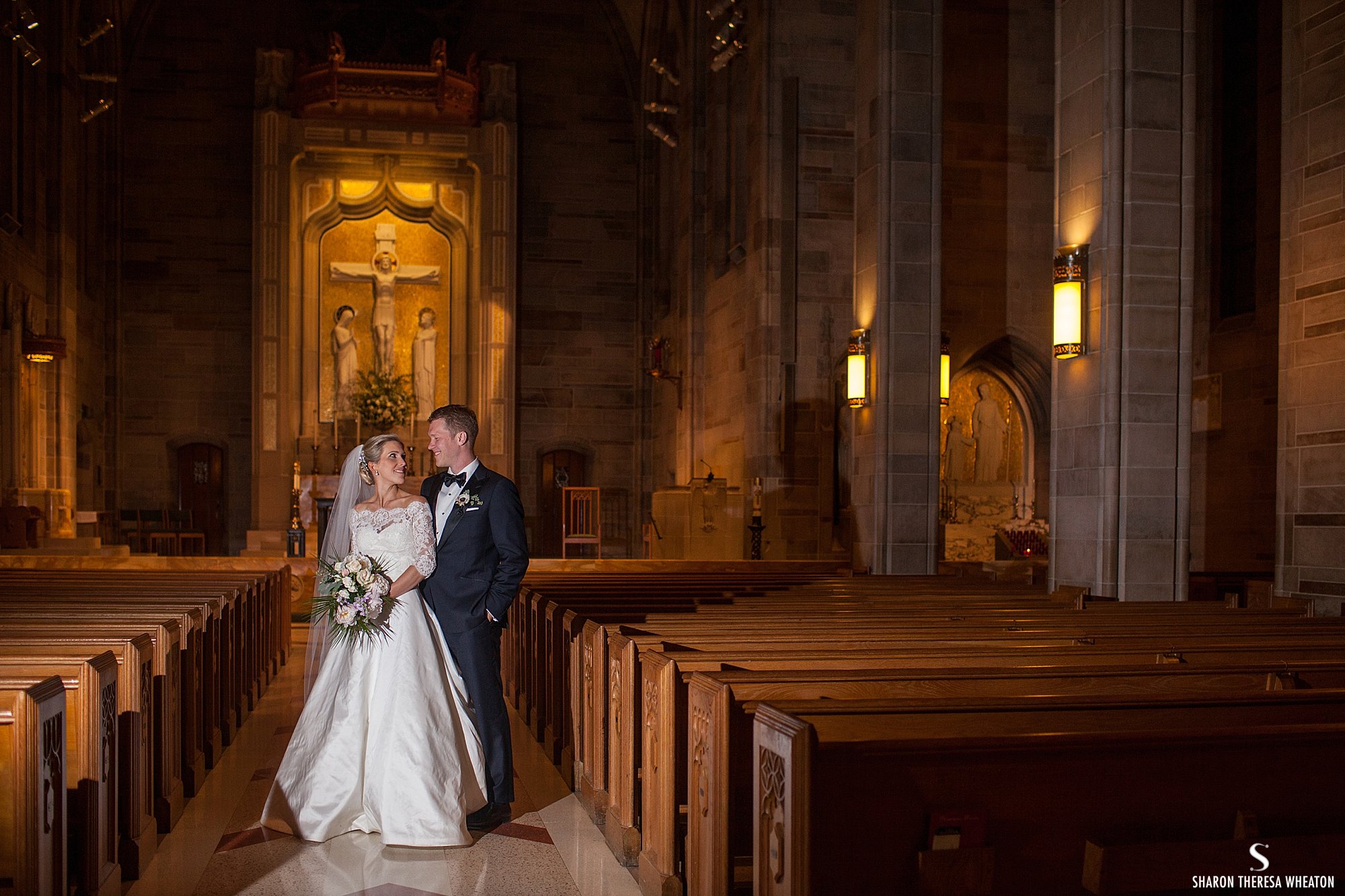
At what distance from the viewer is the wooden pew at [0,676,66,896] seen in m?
2.90

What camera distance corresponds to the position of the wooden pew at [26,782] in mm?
2898

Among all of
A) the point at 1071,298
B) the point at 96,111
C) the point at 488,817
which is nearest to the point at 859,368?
the point at 1071,298

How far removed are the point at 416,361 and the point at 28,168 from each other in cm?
612

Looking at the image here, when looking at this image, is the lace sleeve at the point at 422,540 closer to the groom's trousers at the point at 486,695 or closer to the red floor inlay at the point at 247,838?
the groom's trousers at the point at 486,695

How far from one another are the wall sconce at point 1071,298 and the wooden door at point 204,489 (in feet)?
49.8

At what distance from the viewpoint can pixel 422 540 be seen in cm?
443

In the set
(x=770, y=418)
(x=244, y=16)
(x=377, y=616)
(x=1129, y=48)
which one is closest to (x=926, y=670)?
(x=377, y=616)

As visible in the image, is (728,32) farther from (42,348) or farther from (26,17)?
(42,348)

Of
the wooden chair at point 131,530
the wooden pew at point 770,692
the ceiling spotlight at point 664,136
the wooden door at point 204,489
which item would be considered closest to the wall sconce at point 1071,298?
the wooden pew at point 770,692

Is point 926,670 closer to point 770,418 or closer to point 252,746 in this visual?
point 252,746

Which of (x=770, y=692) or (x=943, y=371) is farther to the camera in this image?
(x=943, y=371)

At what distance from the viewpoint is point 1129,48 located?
280 inches

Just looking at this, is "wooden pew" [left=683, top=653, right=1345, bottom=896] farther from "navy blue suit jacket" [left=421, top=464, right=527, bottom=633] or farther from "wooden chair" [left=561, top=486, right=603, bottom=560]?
"wooden chair" [left=561, top=486, right=603, bottom=560]

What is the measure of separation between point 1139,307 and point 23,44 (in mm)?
12433
